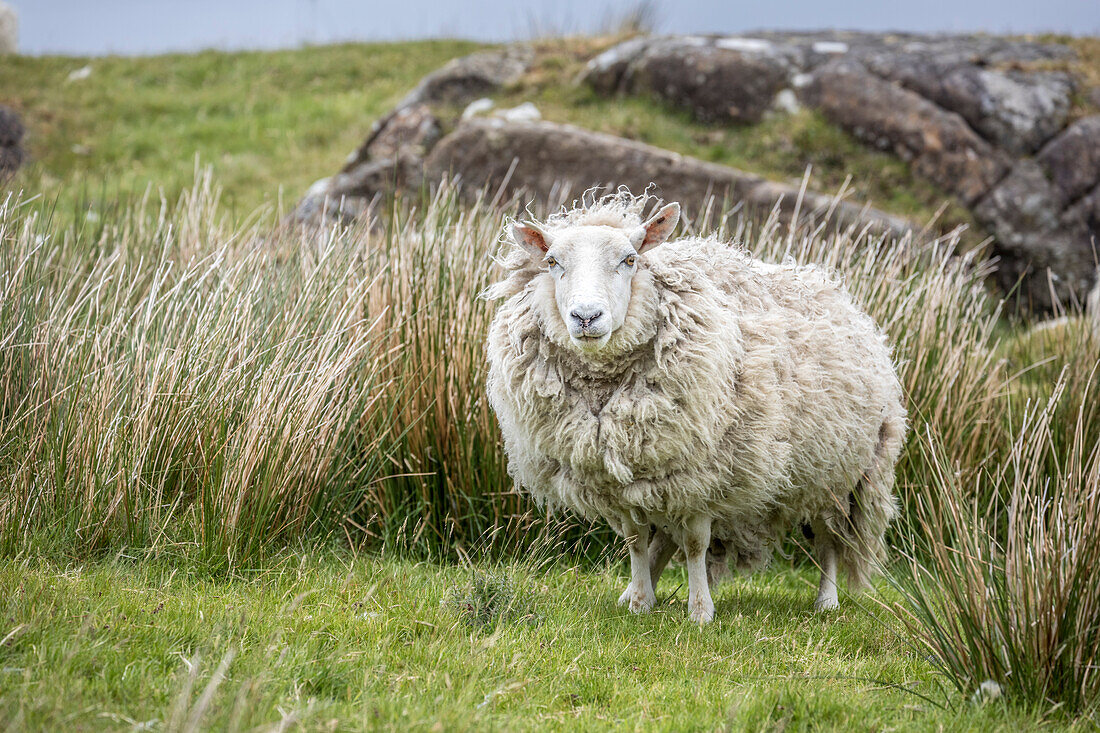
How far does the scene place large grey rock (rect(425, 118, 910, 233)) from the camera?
9266 millimetres

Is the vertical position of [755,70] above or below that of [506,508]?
above

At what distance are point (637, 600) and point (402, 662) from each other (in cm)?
126

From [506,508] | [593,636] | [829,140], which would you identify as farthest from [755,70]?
[593,636]

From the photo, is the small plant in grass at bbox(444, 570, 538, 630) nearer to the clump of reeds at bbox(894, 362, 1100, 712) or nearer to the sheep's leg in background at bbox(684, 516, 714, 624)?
the sheep's leg in background at bbox(684, 516, 714, 624)

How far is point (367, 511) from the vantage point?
4742 mm

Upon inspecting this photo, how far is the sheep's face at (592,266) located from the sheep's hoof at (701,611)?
1149 millimetres

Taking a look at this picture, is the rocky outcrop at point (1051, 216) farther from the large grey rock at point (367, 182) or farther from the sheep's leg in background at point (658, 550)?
the sheep's leg in background at point (658, 550)

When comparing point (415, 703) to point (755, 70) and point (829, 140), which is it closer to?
point (829, 140)

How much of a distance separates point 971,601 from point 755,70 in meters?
9.52

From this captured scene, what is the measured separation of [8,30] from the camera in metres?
18.6

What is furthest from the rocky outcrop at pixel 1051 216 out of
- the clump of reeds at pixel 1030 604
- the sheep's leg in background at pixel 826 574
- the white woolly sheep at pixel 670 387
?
the clump of reeds at pixel 1030 604

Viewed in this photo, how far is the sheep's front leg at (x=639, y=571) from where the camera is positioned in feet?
12.6

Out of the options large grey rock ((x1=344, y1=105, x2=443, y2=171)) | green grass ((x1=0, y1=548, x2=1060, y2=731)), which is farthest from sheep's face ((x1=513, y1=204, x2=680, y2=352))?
large grey rock ((x1=344, y1=105, x2=443, y2=171))

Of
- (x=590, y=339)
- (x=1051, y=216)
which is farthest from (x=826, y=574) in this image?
(x=1051, y=216)
